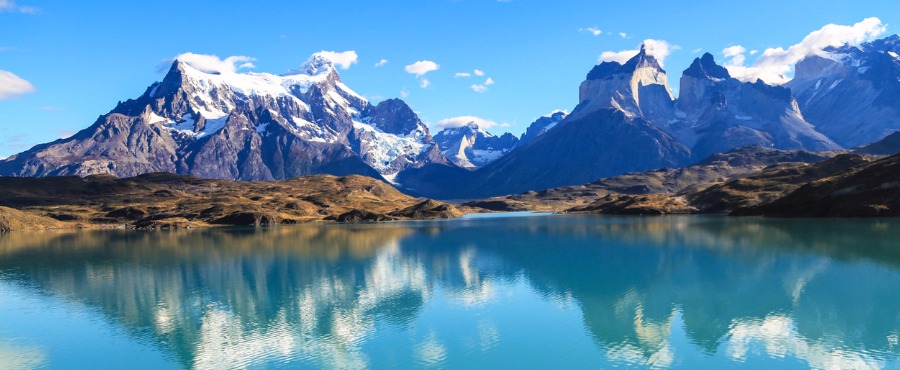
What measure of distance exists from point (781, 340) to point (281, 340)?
44.0m

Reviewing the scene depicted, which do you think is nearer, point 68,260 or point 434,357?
point 434,357

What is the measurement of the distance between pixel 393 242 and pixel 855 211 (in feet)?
520

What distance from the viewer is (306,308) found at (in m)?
67.4

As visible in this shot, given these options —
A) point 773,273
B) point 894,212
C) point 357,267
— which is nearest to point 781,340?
point 773,273

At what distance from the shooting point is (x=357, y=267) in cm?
10419

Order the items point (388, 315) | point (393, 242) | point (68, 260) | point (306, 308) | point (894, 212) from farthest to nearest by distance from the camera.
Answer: point (894, 212) → point (393, 242) → point (68, 260) → point (306, 308) → point (388, 315)

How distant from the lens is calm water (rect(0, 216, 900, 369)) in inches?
1880

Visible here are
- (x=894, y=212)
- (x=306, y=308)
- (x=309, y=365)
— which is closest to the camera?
(x=309, y=365)

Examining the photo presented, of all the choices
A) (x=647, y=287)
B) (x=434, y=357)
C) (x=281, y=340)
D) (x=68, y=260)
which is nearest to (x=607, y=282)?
(x=647, y=287)

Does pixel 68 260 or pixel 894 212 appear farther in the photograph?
pixel 894 212

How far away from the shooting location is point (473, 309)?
6562 cm

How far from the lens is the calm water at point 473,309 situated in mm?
47750

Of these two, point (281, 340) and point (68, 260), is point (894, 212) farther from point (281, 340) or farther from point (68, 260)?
point (68, 260)

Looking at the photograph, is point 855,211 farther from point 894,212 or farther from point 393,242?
point 393,242
